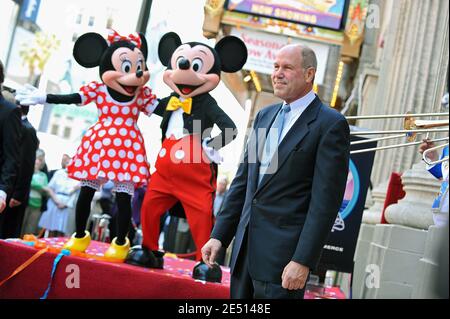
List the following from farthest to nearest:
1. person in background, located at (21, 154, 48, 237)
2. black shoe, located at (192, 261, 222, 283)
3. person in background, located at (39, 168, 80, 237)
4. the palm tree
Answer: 1. the palm tree
2. person in background, located at (39, 168, 80, 237)
3. person in background, located at (21, 154, 48, 237)
4. black shoe, located at (192, 261, 222, 283)

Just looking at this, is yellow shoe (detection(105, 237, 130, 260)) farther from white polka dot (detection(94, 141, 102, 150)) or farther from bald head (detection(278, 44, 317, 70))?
bald head (detection(278, 44, 317, 70))

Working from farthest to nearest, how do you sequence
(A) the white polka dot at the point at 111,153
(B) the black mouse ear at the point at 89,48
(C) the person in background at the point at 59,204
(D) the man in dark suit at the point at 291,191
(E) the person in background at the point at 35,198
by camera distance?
(C) the person in background at the point at 59,204 < (E) the person in background at the point at 35,198 < (B) the black mouse ear at the point at 89,48 < (A) the white polka dot at the point at 111,153 < (D) the man in dark suit at the point at 291,191

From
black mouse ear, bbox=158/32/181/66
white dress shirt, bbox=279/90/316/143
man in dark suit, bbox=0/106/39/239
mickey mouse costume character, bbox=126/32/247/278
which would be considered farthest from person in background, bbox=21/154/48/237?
white dress shirt, bbox=279/90/316/143

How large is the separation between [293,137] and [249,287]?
676mm

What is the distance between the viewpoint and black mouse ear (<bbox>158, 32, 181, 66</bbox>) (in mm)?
5578

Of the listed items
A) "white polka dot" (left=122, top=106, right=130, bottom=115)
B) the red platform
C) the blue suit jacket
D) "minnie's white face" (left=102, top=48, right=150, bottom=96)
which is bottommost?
the red platform

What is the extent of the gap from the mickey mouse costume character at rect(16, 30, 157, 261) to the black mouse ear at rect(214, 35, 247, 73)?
0.58 m

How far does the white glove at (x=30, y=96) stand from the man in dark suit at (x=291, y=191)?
7.68 ft

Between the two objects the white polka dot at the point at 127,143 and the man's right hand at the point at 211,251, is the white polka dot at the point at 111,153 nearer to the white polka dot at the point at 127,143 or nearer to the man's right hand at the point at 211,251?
the white polka dot at the point at 127,143

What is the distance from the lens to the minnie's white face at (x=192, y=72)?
5.21m

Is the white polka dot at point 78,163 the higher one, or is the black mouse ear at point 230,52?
the black mouse ear at point 230,52

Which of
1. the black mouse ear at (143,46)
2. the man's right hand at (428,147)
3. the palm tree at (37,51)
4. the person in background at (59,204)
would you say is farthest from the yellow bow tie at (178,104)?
the palm tree at (37,51)
